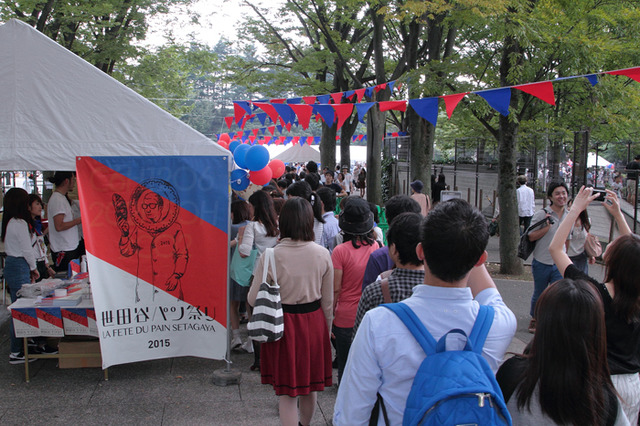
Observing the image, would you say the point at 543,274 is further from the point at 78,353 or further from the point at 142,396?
the point at 78,353

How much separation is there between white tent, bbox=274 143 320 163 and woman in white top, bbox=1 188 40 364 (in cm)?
1841

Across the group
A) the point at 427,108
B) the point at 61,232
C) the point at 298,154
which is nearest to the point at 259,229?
the point at 61,232

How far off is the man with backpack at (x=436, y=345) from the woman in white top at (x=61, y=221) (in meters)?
5.77

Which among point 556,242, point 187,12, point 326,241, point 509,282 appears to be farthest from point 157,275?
point 187,12

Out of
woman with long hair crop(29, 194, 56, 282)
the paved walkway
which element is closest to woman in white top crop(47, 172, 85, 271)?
woman with long hair crop(29, 194, 56, 282)

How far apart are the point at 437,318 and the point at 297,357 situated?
7.49 feet

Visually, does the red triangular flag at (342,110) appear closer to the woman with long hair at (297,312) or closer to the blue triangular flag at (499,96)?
the blue triangular flag at (499,96)

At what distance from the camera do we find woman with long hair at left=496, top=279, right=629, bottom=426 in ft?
5.98

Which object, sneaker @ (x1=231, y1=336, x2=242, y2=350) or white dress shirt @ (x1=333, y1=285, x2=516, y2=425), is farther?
sneaker @ (x1=231, y1=336, x2=242, y2=350)

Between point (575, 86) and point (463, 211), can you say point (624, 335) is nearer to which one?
point (463, 211)

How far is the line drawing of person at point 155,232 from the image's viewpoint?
16.3 feet

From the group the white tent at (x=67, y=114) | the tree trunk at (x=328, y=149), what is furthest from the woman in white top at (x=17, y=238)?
the tree trunk at (x=328, y=149)

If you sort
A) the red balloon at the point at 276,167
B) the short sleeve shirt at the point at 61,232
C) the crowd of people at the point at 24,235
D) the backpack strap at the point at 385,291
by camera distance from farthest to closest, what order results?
the red balloon at the point at 276,167
the short sleeve shirt at the point at 61,232
the crowd of people at the point at 24,235
the backpack strap at the point at 385,291

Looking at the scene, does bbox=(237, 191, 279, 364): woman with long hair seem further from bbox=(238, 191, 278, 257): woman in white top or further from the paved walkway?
the paved walkway
